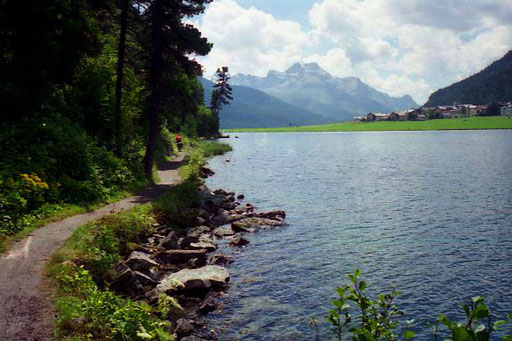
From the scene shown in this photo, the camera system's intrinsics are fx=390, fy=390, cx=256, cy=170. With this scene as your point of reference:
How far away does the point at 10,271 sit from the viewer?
12586 mm

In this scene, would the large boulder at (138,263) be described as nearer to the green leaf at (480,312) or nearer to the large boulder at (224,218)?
the large boulder at (224,218)

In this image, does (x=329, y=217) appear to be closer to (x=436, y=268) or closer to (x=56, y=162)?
(x=436, y=268)

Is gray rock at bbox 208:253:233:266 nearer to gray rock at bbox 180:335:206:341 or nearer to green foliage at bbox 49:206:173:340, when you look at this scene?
green foliage at bbox 49:206:173:340

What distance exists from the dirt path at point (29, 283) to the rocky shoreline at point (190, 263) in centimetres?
285

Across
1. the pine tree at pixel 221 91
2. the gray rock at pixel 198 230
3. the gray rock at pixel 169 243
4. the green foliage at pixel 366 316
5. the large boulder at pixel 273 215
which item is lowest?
the gray rock at pixel 198 230

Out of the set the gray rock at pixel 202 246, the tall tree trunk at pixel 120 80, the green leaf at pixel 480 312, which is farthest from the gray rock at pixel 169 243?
the green leaf at pixel 480 312

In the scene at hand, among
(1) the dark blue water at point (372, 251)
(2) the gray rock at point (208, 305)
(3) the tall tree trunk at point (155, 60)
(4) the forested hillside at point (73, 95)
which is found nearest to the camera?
(2) the gray rock at point (208, 305)

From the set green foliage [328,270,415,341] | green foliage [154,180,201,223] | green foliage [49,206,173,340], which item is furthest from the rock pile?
green foliage [328,270,415,341]

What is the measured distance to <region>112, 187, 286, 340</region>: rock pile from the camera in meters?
14.5

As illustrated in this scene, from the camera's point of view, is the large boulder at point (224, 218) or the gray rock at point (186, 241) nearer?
the gray rock at point (186, 241)

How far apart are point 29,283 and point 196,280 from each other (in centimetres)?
607

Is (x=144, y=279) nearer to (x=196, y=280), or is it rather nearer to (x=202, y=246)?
(x=196, y=280)

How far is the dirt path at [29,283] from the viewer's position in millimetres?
9562

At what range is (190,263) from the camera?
62.4 ft
